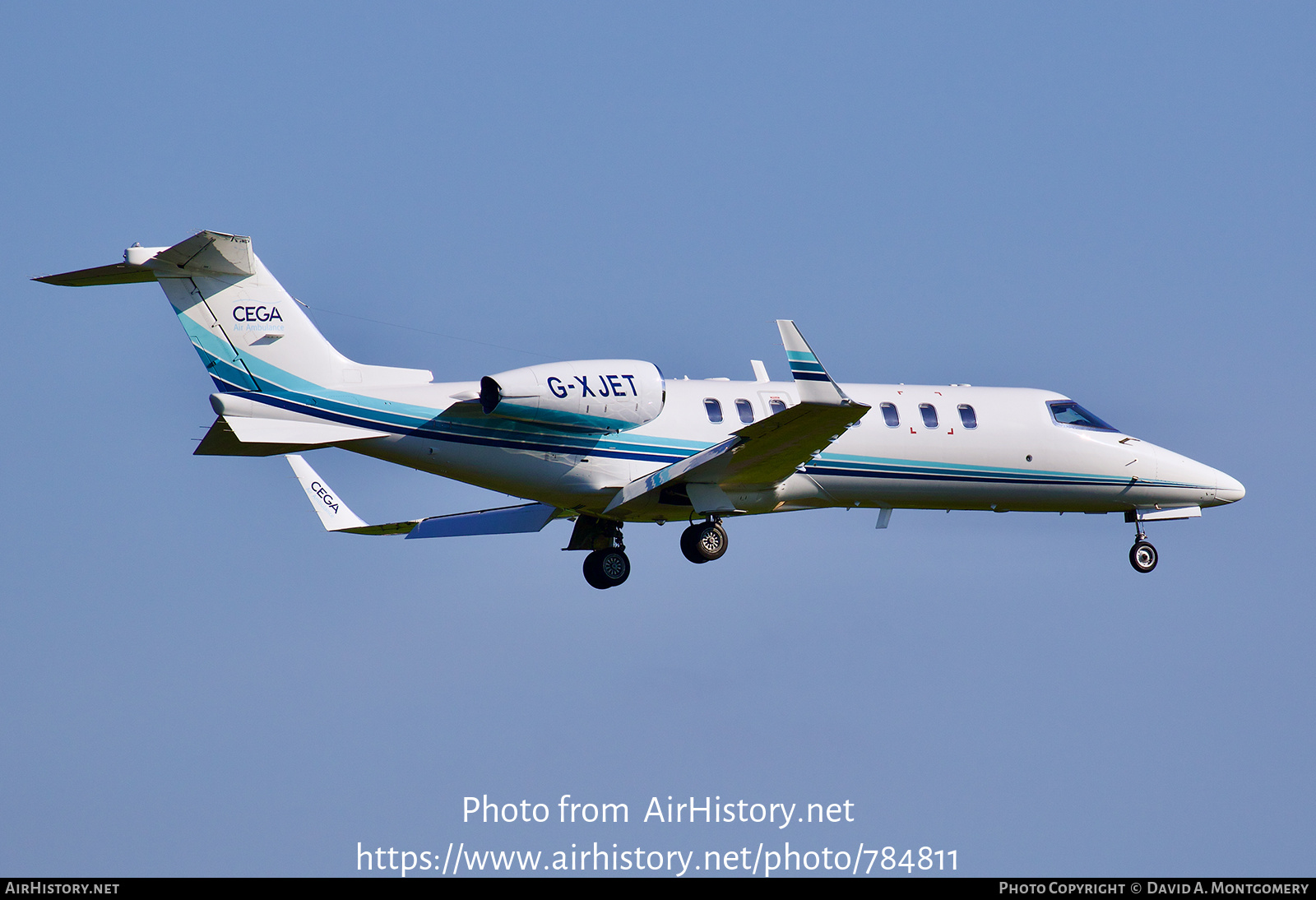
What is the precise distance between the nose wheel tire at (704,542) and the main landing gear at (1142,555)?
762 centimetres

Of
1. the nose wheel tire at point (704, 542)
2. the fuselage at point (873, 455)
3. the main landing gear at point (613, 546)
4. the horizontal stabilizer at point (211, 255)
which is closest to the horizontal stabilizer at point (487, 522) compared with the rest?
the main landing gear at point (613, 546)

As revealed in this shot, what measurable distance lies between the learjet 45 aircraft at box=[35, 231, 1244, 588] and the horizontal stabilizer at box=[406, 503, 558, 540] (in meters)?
0.03

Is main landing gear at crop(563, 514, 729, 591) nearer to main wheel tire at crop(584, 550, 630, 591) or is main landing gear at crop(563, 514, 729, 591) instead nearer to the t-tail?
main wheel tire at crop(584, 550, 630, 591)

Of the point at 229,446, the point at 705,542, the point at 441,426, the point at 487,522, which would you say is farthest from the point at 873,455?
the point at 229,446

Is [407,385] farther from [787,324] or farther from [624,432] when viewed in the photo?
[787,324]

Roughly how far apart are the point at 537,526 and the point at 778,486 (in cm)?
424

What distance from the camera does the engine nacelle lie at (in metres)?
20.2

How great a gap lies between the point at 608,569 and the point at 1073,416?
8326mm

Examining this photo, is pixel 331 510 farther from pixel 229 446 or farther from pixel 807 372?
pixel 807 372

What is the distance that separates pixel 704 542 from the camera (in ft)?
72.2

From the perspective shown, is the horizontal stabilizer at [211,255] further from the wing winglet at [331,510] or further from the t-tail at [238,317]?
the wing winglet at [331,510]

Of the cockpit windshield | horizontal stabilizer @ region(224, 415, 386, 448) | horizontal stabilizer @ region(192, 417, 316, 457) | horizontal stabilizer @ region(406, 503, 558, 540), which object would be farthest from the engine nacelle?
the cockpit windshield

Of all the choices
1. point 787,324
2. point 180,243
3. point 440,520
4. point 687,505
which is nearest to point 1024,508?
point 687,505

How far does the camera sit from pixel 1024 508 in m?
24.5
